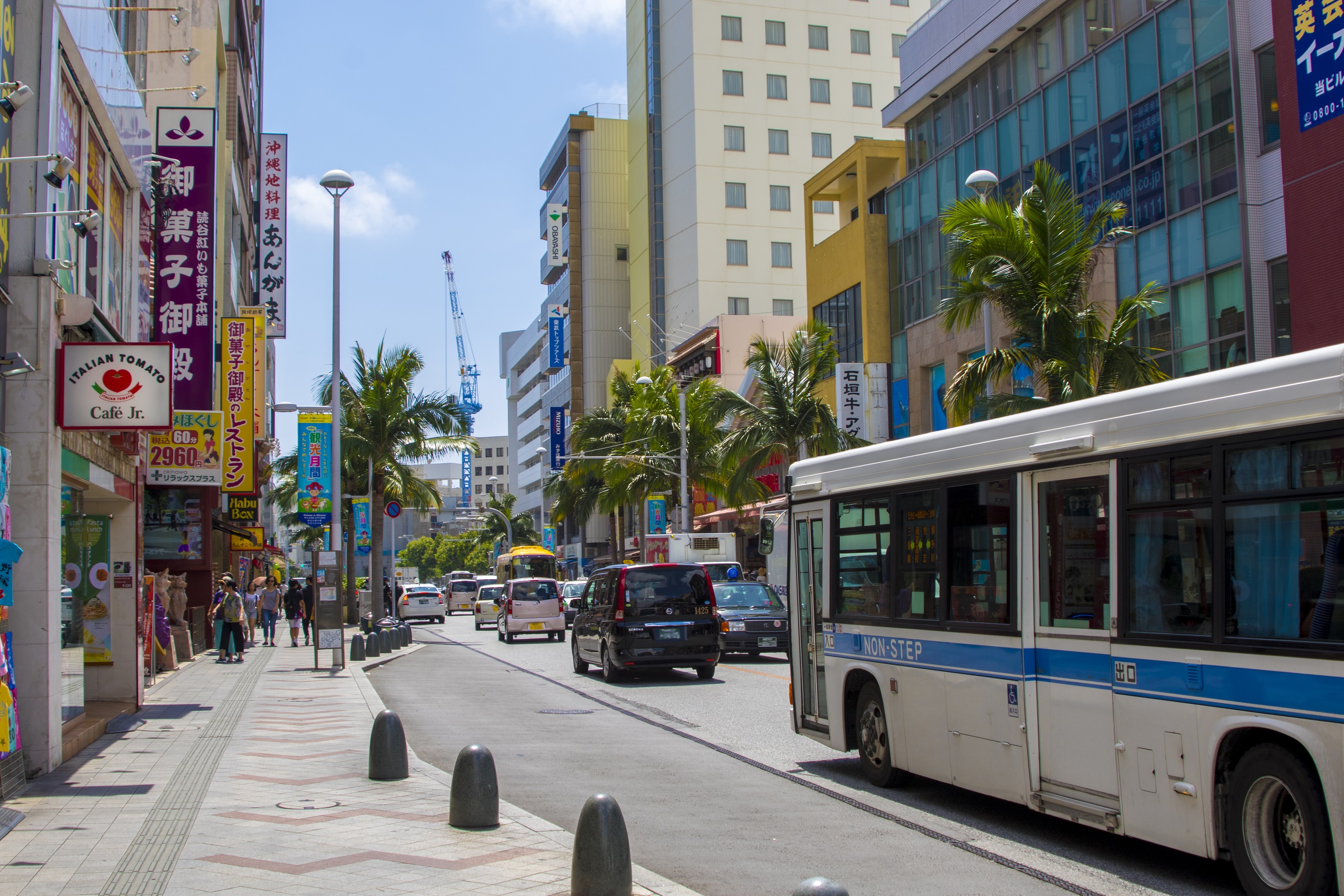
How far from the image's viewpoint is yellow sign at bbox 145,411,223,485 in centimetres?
2275

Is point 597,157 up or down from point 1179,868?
up

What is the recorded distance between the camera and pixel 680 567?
20.7 m

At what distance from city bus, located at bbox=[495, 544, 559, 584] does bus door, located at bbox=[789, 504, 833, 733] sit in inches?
2024

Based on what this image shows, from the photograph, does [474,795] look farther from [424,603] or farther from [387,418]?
[424,603]

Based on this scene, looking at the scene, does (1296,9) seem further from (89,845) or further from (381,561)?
(381,561)

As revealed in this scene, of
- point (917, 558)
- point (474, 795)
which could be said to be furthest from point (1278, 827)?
point (474, 795)

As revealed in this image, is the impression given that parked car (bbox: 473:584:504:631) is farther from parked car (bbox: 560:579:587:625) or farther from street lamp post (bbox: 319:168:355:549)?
street lamp post (bbox: 319:168:355:549)

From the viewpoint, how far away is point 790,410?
33.3m

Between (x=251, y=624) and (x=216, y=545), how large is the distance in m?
2.55

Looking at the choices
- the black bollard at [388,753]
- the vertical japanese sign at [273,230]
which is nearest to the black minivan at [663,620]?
the black bollard at [388,753]

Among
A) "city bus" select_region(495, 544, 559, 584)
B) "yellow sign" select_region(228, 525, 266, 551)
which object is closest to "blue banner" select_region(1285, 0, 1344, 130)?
"yellow sign" select_region(228, 525, 266, 551)

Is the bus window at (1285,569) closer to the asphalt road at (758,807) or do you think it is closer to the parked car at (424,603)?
the asphalt road at (758,807)

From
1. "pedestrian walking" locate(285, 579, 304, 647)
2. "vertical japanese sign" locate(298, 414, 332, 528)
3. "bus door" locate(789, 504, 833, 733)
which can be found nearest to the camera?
"bus door" locate(789, 504, 833, 733)

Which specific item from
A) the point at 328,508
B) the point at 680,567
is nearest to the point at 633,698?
the point at 680,567
